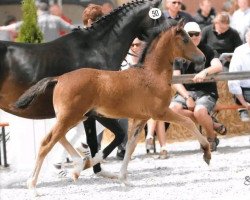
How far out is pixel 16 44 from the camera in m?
8.91

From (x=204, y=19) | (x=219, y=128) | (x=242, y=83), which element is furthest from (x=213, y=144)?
(x=204, y=19)

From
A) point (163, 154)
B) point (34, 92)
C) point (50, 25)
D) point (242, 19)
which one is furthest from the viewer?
point (242, 19)

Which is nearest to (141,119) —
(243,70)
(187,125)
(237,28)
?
(187,125)

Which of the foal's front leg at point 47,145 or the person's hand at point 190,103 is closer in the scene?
the foal's front leg at point 47,145

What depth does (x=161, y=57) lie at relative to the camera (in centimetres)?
859

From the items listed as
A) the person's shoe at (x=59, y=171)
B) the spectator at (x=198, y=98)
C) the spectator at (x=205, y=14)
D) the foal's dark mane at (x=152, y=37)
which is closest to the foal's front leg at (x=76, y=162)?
the person's shoe at (x=59, y=171)

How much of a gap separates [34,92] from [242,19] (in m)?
6.26

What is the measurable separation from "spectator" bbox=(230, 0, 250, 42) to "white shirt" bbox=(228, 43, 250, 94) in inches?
78.1

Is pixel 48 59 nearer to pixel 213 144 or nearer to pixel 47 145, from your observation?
pixel 47 145

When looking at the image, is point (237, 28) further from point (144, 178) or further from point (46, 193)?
point (46, 193)

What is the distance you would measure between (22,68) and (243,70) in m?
3.78

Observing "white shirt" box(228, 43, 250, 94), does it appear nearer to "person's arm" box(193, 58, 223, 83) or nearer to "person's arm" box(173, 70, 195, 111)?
"person's arm" box(173, 70, 195, 111)

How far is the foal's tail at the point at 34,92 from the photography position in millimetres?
8203

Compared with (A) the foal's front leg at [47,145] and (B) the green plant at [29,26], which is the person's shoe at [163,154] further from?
(A) the foal's front leg at [47,145]
